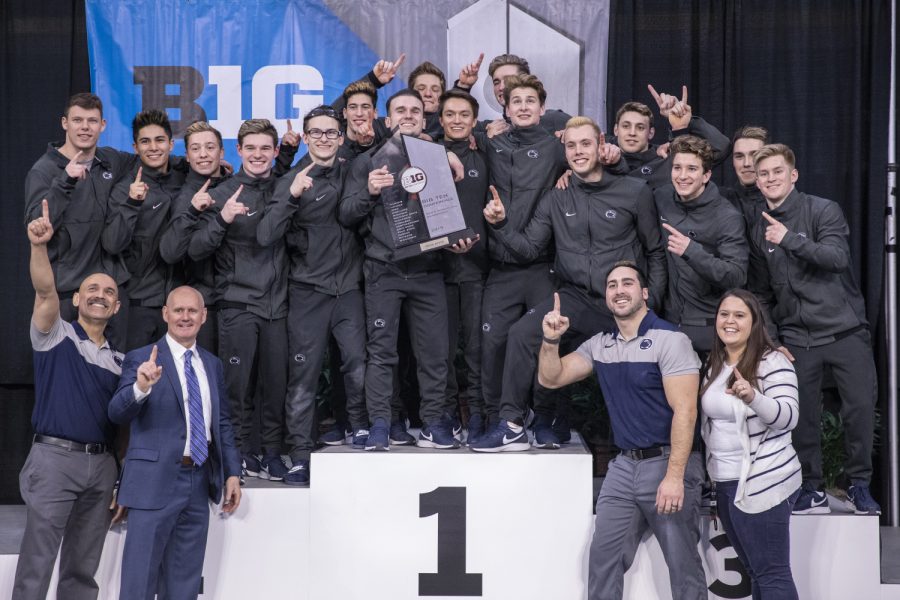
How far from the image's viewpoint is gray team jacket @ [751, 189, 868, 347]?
15.2 feet

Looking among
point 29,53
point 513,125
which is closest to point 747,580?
point 513,125

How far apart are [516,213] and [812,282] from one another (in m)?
1.44

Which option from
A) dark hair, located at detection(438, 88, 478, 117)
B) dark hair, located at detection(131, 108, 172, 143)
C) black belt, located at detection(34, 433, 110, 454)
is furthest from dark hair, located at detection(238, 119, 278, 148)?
black belt, located at detection(34, 433, 110, 454)

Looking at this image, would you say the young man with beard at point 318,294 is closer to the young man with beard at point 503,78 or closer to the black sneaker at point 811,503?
the young man with beard at point 503,78

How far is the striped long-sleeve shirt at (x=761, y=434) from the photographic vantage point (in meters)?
3.97

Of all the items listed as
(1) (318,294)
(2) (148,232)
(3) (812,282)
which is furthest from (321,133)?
(3) (812,282)

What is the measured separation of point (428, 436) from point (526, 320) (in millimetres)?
744

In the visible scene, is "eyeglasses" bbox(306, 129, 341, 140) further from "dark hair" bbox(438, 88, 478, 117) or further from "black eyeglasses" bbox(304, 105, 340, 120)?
"dark hair" bbox(438, 88, 478, 117)

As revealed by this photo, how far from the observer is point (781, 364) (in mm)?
4070

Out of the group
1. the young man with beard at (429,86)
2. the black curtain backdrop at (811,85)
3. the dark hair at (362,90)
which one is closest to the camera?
the dark hair at (362,90)

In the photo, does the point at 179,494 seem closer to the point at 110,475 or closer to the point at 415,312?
the point at 110,475

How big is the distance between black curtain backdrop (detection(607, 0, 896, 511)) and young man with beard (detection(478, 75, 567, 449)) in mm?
1168

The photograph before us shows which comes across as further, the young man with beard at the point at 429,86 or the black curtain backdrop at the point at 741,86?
the black curtain backdrop at the point at 741,86

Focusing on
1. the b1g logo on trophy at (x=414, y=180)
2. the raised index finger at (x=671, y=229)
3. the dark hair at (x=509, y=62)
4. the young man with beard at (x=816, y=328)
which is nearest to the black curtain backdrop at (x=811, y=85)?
the dark hair at (x=509, y=62)
